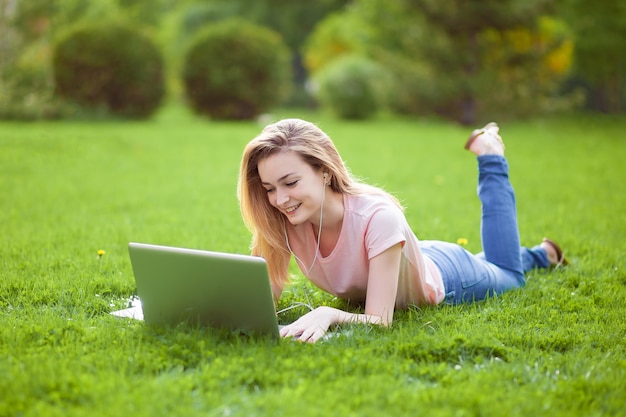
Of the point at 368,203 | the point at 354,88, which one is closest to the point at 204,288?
the point at 368,203

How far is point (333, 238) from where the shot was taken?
3.32 m

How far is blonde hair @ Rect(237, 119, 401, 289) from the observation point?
3.08m

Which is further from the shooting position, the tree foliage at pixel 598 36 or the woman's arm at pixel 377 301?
the tree foliage at pixel 598 36

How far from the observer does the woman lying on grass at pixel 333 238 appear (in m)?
3.06

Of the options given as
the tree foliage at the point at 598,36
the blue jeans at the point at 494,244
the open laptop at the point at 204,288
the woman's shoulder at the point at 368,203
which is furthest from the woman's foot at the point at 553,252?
the tree foliage at the point at 598,36

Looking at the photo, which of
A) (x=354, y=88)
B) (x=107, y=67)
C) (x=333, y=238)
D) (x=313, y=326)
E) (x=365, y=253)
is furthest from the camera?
(x=354, y=88)

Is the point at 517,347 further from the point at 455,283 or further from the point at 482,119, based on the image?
the point at 482,119

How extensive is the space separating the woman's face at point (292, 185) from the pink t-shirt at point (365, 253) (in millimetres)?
197

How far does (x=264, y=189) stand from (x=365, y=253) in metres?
0.56

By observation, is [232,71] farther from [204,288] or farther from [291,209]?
[204,288]

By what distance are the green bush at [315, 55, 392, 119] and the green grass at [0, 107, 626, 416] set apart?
1100cm

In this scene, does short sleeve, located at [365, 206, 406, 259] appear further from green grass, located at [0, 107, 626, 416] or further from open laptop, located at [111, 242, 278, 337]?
open laptop, located at [111, 242, 278, 337]

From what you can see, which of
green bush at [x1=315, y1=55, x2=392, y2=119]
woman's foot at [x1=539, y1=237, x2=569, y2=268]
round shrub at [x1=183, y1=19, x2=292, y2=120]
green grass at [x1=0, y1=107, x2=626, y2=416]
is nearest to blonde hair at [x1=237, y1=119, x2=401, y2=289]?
green grass at [x1=0, y1=107, x2=626, y2=416]

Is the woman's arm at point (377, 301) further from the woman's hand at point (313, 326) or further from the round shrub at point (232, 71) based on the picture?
the round shrub at point (232, 71)
